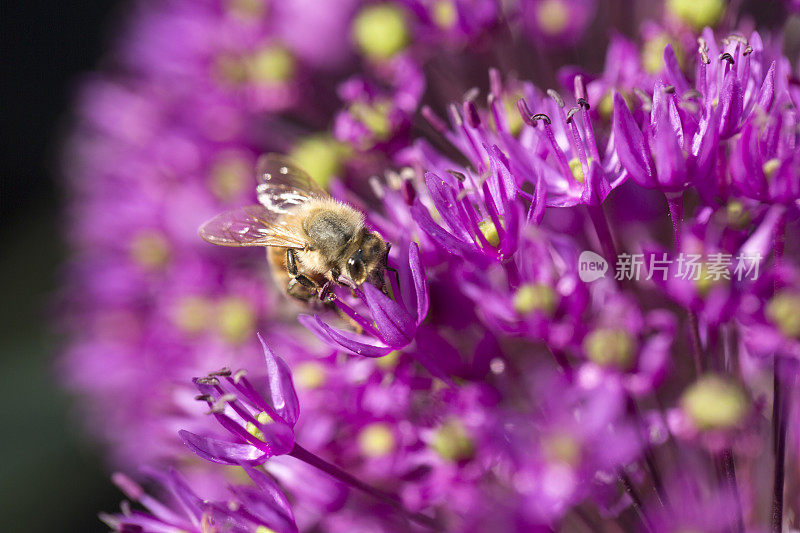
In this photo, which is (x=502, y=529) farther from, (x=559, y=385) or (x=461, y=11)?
(x=461, y=11)

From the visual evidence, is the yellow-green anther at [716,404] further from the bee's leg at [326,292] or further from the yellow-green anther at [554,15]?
the yellow-green anther at [554,15]

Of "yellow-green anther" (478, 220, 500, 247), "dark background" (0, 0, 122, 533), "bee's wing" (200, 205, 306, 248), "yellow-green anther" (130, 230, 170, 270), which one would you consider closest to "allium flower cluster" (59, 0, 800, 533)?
"yellow-green anther" (478, 220, 500, 247)

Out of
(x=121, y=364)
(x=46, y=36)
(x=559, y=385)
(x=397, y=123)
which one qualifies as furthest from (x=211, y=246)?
(x=46, y=36)

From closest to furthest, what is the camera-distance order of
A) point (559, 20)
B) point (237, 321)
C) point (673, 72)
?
point (673, 72) → point (559, 20) → point (237, 321)

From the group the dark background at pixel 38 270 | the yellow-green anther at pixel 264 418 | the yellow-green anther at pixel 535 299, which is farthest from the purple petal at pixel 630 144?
the dark background at pixel 38 270

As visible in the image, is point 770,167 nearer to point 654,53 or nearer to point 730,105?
point 730,105

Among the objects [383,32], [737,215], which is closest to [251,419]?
[737,215]

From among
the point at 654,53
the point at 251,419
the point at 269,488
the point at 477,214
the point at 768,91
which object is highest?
the point at 654,53

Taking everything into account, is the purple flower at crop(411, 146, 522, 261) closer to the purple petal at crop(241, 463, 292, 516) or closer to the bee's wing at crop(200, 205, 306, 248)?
the bee's wing at crop(200, 205, 306, 248)
